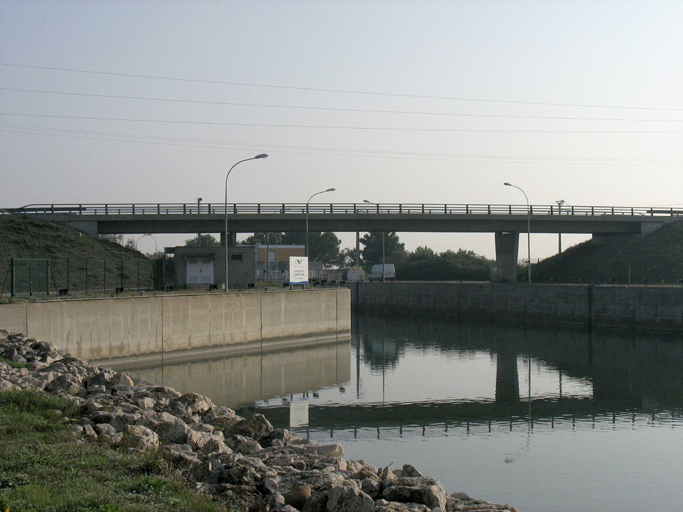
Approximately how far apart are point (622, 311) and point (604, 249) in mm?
24685

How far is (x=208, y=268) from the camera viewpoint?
47188 mm

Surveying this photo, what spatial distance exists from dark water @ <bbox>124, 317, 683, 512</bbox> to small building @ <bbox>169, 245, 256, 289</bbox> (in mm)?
8452

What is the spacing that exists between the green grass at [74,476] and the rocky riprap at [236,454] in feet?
1.83

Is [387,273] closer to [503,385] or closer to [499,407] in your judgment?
[503,385]

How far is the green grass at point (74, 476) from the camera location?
7.85 meters

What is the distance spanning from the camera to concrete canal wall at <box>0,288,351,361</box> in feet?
96.7

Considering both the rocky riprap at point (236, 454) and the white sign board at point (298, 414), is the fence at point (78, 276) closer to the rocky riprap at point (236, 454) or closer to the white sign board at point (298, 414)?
the white sign board at point (298, 414)

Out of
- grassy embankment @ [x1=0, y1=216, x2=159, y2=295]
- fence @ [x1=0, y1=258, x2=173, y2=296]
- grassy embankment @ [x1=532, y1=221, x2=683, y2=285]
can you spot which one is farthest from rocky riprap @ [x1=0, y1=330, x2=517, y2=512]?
grassy embankment @ [x1=532, y1=221, x2=683, y2=285]

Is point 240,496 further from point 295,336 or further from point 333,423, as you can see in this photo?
point 295,336

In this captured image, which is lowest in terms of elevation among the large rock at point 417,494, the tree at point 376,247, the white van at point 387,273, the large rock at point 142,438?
the large rock at point 417,494

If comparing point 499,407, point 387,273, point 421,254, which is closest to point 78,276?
point 499,407

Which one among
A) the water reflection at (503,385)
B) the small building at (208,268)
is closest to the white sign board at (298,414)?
the water reflection at (503,385)

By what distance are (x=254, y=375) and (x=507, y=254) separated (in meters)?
42.4

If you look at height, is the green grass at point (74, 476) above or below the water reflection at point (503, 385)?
above
